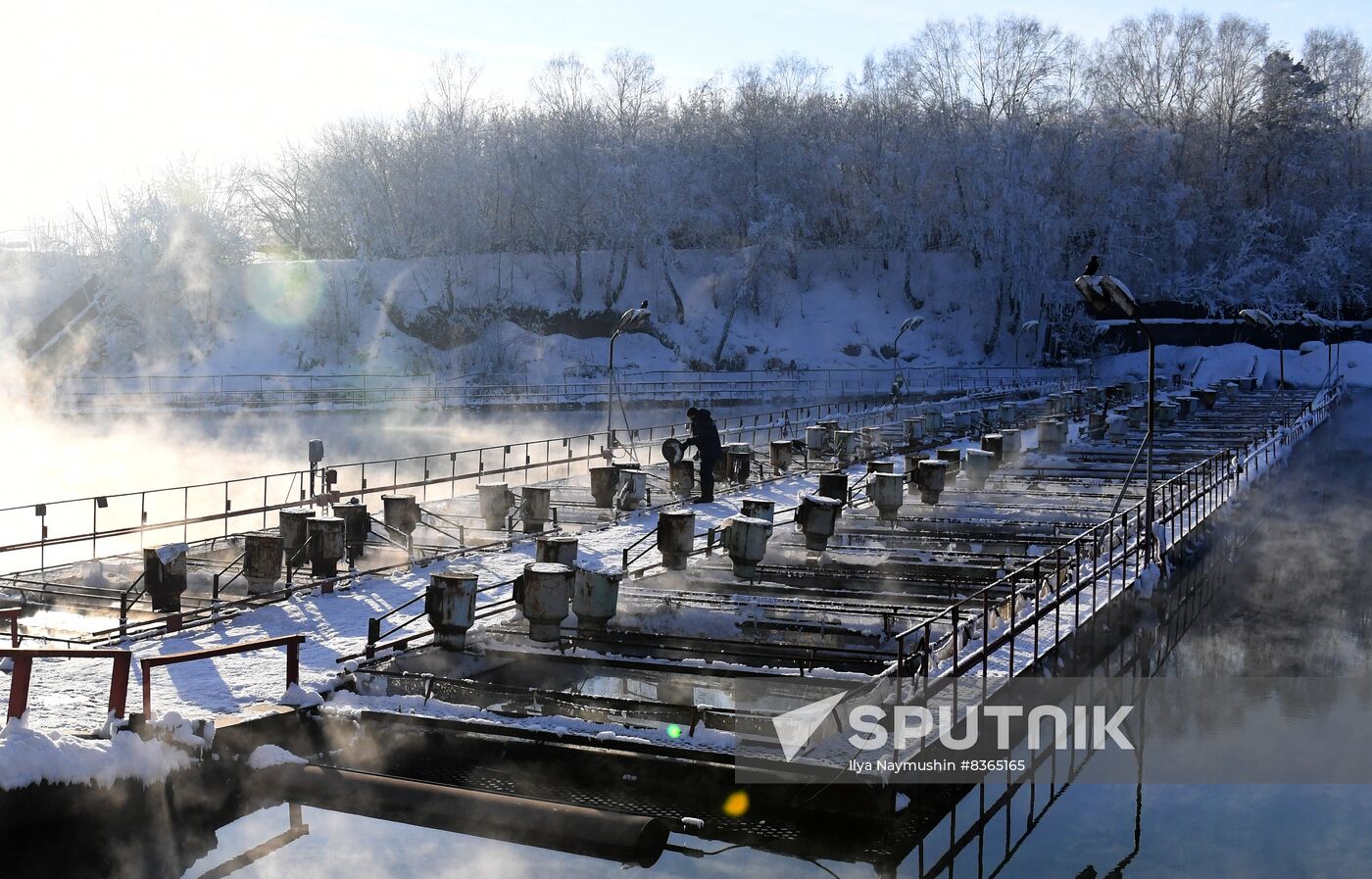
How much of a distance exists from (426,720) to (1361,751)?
11.0 metres

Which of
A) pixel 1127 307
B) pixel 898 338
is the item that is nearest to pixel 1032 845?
pixel 1127 307

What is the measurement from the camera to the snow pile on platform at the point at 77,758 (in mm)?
11000

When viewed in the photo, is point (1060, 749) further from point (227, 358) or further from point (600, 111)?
point (600, 111)

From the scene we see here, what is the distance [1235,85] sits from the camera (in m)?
99.0

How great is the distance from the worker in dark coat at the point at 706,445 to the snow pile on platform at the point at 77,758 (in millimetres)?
16499

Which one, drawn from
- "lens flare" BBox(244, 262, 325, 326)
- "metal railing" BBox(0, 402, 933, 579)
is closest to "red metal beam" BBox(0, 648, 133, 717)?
"metal railing" BBox(0, 402, 933, 579)

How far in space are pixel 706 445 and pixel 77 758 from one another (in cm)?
1771

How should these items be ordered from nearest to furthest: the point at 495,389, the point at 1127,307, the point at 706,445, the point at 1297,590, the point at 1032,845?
1. the point at 1032,845
2. the point at 1127,307
3. the point at 1297,590
4. the point at 706,445
5. the point at 495,389

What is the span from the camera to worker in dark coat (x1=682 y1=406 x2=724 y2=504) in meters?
27.8

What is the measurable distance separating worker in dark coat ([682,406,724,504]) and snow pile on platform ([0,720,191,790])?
1650cm

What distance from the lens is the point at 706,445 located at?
2795cm

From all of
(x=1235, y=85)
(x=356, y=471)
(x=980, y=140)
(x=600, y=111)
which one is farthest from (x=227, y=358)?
(x=1235, y=85)

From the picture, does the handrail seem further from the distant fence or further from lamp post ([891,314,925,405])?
lamp post ([891,314,925,405])

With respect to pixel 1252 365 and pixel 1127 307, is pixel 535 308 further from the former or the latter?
pixel 1127 307
